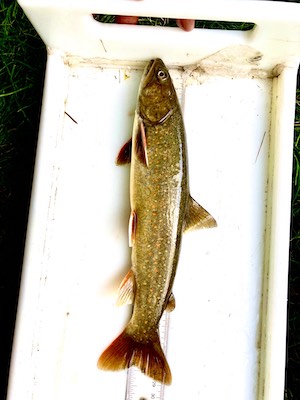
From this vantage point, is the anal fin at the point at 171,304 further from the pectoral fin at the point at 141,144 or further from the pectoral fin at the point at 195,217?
the pectoral fin at the point at 141,144

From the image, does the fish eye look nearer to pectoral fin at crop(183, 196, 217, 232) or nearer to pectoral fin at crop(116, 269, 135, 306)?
pectoral fin at crop(183, 196, 217, 232)

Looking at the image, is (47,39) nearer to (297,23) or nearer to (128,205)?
(128,205)

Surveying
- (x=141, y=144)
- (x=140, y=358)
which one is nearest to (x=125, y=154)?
(x=141, y=144)

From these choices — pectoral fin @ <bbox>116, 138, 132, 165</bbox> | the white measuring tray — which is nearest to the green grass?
the white measuring tray

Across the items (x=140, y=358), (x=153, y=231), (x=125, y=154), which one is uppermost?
(x=125, y=154)

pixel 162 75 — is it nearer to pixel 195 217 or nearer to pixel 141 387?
pixel 195 217

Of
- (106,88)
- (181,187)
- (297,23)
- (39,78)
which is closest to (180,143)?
(181,187)

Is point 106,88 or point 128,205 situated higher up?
point 106,88
